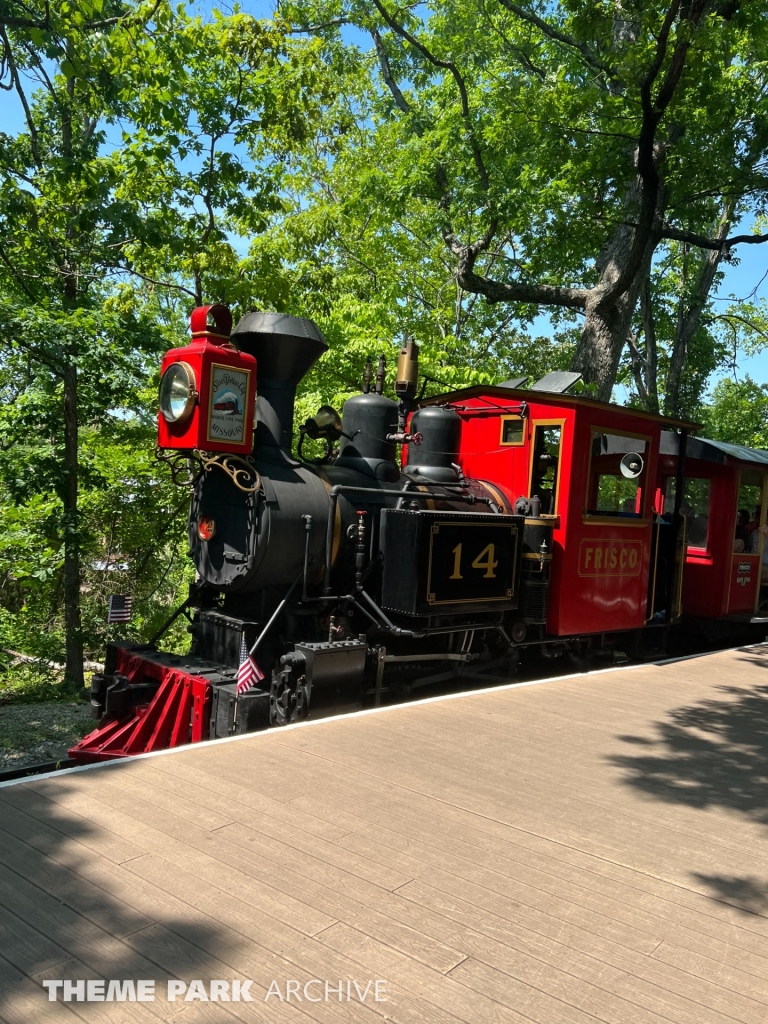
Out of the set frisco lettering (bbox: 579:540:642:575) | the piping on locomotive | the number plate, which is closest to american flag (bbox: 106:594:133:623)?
the piping on locomotive

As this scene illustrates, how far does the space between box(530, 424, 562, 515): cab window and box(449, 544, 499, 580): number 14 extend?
34.6 inches

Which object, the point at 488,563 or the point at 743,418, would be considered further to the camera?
the point at 743,418

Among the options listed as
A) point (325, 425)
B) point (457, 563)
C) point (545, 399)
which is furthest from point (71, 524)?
point (545, 399)

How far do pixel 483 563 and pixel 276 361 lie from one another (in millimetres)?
2146

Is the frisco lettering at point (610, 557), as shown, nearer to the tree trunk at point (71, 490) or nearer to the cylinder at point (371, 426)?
the cylinder at point (371, 426)

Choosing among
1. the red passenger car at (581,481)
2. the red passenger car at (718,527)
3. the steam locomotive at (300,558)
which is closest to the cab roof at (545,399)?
the red passenger car at (581,481)

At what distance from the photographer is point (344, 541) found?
18.7ft

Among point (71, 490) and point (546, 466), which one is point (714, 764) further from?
point (71, 490)

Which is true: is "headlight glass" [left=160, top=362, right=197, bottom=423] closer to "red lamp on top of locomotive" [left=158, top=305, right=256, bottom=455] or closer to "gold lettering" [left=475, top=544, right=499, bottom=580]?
"red lamp on top of locomotive" [left=158, top=305, right=256, bottom=455]

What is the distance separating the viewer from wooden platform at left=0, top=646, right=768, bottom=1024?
2.21 metres

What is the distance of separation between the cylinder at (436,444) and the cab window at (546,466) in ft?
2.26

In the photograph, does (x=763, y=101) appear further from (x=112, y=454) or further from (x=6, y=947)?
(x=6, y=947)

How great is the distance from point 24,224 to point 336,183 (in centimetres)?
998

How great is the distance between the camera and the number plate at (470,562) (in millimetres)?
5699
